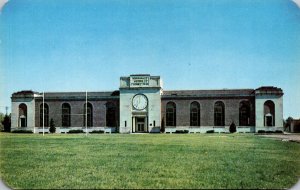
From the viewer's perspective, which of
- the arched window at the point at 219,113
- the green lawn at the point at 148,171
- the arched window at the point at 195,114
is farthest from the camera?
the arched window at the point at 195,114

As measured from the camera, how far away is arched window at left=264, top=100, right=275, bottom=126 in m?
36.9

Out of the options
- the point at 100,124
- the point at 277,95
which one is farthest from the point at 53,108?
the point at 277,95

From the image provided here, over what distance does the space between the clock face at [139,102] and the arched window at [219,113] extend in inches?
Answer: 266

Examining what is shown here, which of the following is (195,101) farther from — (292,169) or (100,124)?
(292,169)

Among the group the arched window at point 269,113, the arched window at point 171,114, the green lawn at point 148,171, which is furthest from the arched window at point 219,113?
the green lawn at point 148,171

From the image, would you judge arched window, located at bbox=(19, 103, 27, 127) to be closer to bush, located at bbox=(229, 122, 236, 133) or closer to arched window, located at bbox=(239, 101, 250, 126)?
bush, located at bbox=(229, 122, 236, 133)

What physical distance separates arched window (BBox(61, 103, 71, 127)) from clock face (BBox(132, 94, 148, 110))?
6.29m

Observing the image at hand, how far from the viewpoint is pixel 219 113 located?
3869cm

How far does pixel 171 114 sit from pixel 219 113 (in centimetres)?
457

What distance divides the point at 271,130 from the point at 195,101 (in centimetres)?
736

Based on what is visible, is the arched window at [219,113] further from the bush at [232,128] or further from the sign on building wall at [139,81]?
the sign on building wall at [139,81]

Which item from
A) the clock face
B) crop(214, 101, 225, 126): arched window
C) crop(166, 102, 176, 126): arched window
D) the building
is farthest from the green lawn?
the clock face

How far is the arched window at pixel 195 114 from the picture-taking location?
3909 centimetres

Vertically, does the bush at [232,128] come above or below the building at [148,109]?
below
